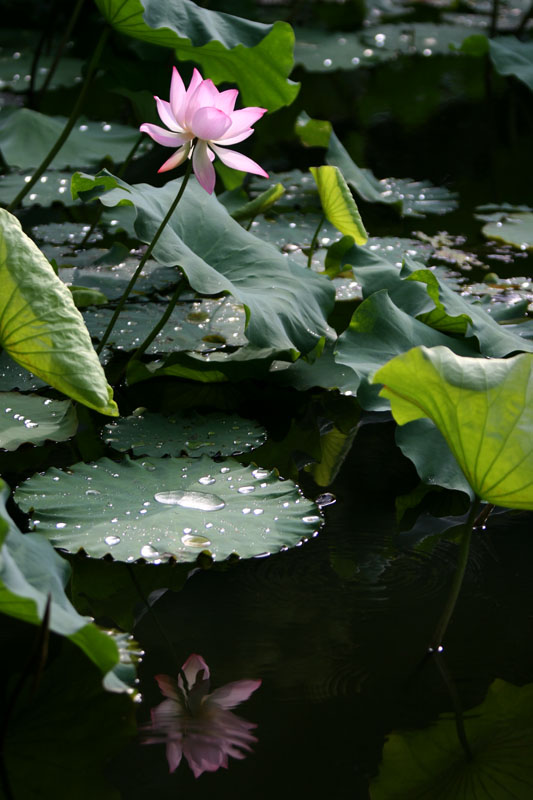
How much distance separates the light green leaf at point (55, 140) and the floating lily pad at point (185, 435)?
1.08 meters

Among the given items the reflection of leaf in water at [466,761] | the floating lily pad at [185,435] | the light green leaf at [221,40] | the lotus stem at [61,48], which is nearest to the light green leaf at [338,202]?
the light green leaf at [221,40]

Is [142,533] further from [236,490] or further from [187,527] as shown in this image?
[236,490]

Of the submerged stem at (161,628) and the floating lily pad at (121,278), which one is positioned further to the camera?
the floating lily pad at (121,278)

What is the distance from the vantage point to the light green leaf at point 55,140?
2.20 m

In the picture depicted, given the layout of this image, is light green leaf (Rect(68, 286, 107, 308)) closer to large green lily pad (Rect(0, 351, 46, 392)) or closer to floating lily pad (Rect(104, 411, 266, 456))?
large green lily pad (Rect(0, 351, 46, 392))

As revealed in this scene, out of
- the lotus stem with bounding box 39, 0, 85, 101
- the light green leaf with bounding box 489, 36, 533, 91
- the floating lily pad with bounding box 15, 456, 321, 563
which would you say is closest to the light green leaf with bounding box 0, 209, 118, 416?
the floating lily pad with bounding box 15, 456, 321, 563

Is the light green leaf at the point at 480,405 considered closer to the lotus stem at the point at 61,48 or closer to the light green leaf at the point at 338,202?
the light green leaf at the point at 338,202

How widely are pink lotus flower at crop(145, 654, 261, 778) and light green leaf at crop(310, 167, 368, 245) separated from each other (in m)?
0.89

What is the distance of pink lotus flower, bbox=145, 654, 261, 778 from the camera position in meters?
0.75

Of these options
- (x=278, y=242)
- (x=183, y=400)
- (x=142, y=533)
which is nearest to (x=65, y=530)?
(x=142, y=533)

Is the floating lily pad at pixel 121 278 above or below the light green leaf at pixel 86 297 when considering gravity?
below

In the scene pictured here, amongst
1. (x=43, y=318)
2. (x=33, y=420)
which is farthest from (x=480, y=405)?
(x=33, y=420)

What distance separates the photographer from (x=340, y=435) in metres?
1.39

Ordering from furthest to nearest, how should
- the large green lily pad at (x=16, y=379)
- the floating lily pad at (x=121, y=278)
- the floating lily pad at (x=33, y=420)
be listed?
the floating lily pad at (x=121, y=278), the large green lily pad at (x=16, y=379), the floating lily pad at (x=33, y=420)
